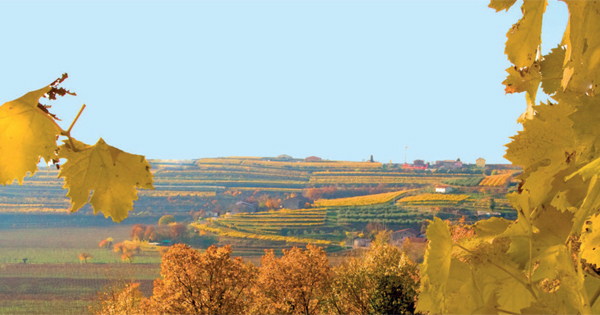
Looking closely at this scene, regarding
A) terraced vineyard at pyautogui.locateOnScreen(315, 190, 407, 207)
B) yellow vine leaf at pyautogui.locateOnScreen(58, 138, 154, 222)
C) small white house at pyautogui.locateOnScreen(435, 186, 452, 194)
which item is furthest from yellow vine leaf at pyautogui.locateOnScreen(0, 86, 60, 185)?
small white house at pyautogui.locateOnScreen(435, 186, 452, 194)

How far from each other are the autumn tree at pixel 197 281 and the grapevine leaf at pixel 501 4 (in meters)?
10.6

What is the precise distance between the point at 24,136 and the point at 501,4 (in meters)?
0.41

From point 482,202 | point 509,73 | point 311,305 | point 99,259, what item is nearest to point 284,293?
point 311,305

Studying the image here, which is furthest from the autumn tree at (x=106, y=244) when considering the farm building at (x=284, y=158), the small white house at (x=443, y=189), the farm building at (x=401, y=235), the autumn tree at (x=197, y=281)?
the autumn tree at (x=197, y=281)

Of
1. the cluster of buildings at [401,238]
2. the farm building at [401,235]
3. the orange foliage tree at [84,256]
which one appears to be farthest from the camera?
the orange foliage tree at [84,256]

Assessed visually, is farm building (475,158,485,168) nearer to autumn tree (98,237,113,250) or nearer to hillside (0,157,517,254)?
hillside (0,157,517,254)

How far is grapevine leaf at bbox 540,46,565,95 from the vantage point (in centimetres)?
53

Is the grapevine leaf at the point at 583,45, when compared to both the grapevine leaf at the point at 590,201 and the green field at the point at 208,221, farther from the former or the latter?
the green field at the point at 208,221

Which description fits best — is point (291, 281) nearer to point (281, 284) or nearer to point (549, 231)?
point (281, 284)

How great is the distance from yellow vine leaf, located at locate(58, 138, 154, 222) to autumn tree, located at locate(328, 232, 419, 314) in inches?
393

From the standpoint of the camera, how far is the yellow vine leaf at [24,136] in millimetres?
348

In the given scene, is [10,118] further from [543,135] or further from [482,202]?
[482,202]

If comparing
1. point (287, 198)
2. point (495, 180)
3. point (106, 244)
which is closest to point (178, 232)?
point (106, 244)

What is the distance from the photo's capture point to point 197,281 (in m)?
11.0
